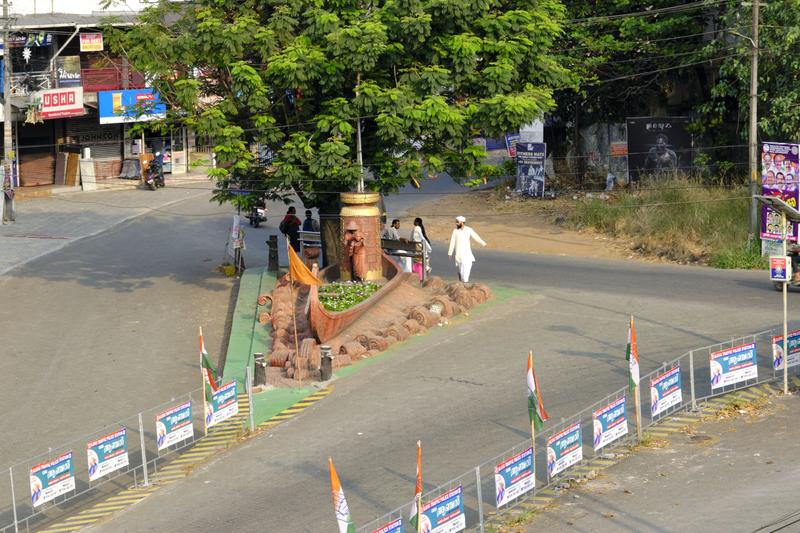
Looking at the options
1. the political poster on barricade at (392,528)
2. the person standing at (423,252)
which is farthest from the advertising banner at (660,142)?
the political poster on barricade at (392,528)

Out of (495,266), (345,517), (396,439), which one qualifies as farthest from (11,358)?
(345,517)

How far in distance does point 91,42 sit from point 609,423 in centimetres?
3605

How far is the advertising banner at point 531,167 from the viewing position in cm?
4053

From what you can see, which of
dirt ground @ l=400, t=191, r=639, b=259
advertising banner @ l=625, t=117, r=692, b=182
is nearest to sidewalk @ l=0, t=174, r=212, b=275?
dirt ground @ l=400, t=191, r=639, b=259

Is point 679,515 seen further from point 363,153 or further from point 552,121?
point 552,121

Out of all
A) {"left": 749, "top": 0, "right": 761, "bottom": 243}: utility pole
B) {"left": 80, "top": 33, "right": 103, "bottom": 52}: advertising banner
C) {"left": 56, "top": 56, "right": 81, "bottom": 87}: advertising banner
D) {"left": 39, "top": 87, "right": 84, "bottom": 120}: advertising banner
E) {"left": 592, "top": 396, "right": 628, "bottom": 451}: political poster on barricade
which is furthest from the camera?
{"left": 56, "top": 56, "right": 81, "bottom": 87}: advertising banner

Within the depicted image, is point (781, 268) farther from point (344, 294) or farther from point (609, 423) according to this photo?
point (344, 294)

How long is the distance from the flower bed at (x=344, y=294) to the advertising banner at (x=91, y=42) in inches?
994

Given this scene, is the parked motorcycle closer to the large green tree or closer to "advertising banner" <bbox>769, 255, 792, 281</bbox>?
the large green tree

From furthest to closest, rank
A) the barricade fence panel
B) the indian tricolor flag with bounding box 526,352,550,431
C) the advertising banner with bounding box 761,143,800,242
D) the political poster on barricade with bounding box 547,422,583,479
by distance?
the advertising banner with bounding box 761,143,800,242, the indian tricolor flag with bounding box 526,352,550,431, the political poster on barricade with bounding box 547,422,583,479, the barricade fence panel

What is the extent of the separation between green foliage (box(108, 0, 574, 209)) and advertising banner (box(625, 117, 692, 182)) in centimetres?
1293

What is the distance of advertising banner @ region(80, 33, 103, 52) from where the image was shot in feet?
150

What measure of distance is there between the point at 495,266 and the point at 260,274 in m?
6.05

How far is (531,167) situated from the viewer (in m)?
40.9
